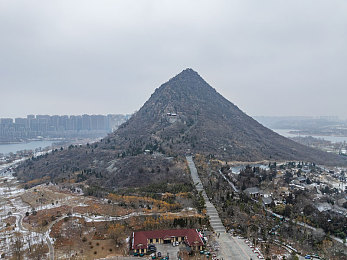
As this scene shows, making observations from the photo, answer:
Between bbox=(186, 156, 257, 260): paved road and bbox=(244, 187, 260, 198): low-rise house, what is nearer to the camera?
bbox=(186, 156, 257, 260): paved road

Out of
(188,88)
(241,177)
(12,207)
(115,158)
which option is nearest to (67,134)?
(188,88)

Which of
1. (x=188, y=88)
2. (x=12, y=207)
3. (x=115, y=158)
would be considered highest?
(x=188, y=88)

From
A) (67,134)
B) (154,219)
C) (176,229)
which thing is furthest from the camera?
(67,134)

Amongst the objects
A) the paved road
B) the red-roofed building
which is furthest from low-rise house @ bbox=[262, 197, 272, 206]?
the red-roofed building

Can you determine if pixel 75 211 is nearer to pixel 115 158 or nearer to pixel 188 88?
pixel 115 158

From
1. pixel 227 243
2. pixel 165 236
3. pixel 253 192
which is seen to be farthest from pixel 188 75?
pixel 227 243

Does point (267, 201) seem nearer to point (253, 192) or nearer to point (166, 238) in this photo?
point (253, 192)

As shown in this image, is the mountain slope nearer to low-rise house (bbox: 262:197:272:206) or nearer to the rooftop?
low-rise house (bbox: 262:197:272:206)
